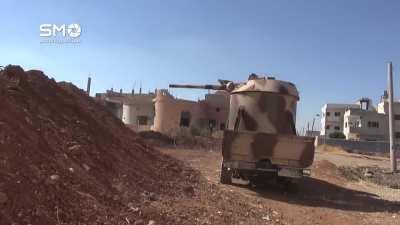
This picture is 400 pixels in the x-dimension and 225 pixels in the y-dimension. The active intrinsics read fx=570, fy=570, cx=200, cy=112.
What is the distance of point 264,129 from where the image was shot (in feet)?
50.7

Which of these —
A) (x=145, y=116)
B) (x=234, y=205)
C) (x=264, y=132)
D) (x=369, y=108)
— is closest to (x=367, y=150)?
(x=145, y=116)

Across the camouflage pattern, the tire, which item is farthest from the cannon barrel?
the tire

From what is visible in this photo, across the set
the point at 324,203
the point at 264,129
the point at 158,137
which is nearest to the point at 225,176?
the point at 264,129

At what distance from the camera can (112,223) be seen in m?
7.09

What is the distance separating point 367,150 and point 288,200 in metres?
51.6

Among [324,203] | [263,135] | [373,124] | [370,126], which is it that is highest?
[373,124]

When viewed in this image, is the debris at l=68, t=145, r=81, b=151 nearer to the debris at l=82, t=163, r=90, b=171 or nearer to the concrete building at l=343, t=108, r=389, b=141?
the debris at l=82, t=163, r=90, b=171

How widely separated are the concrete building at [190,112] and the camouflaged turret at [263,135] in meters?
38.4

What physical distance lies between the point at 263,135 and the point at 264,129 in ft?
4.46

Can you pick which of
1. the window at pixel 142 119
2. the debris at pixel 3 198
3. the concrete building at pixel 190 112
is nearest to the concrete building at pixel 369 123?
the concrete building at pixel 190 112

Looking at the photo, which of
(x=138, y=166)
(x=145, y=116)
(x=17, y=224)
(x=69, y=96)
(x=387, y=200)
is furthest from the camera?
(x=145, y=116)

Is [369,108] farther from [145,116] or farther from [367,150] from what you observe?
[145,116]

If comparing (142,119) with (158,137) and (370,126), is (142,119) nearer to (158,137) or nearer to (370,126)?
(158,137)

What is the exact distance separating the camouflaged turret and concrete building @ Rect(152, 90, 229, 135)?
3841 cm
